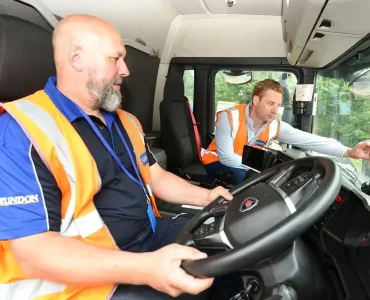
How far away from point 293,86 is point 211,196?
2521 millimetres

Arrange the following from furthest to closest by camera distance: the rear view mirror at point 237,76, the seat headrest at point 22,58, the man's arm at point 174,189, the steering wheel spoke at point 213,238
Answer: the rear view mirror at point 237,76 → the man's arm at point 174,189 → the seat headrest at point 22,58 → the steering wheel spoke at point 213,238

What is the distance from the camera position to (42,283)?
1074mm

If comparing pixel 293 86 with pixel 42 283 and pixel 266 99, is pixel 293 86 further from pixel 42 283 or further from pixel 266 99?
pixel 42 283

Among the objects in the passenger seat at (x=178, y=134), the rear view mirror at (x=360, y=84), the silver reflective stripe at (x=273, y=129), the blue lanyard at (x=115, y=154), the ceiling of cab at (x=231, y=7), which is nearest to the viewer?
the blue lanyard at (x=115, y=154)

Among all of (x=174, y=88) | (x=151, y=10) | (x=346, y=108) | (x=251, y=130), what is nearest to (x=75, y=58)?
(x=151, y=10)

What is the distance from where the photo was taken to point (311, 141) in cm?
269

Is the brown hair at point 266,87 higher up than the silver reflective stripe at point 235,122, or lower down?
higher up

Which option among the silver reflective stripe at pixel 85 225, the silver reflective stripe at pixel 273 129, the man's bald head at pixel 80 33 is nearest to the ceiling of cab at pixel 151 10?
the man's bald head at pixel 80 33

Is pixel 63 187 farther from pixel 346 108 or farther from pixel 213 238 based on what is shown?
pixel 346 108

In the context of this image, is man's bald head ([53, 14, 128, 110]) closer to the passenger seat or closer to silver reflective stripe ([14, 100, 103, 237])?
silver reflective stripe ([14, 100, 103, 237])

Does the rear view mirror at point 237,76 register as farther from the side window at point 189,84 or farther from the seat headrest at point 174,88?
the seat headrest at point 174,88

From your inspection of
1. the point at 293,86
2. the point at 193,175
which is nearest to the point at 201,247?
the point at 193,175

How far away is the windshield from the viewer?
2211 millimetres

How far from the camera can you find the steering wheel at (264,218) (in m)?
0.73
